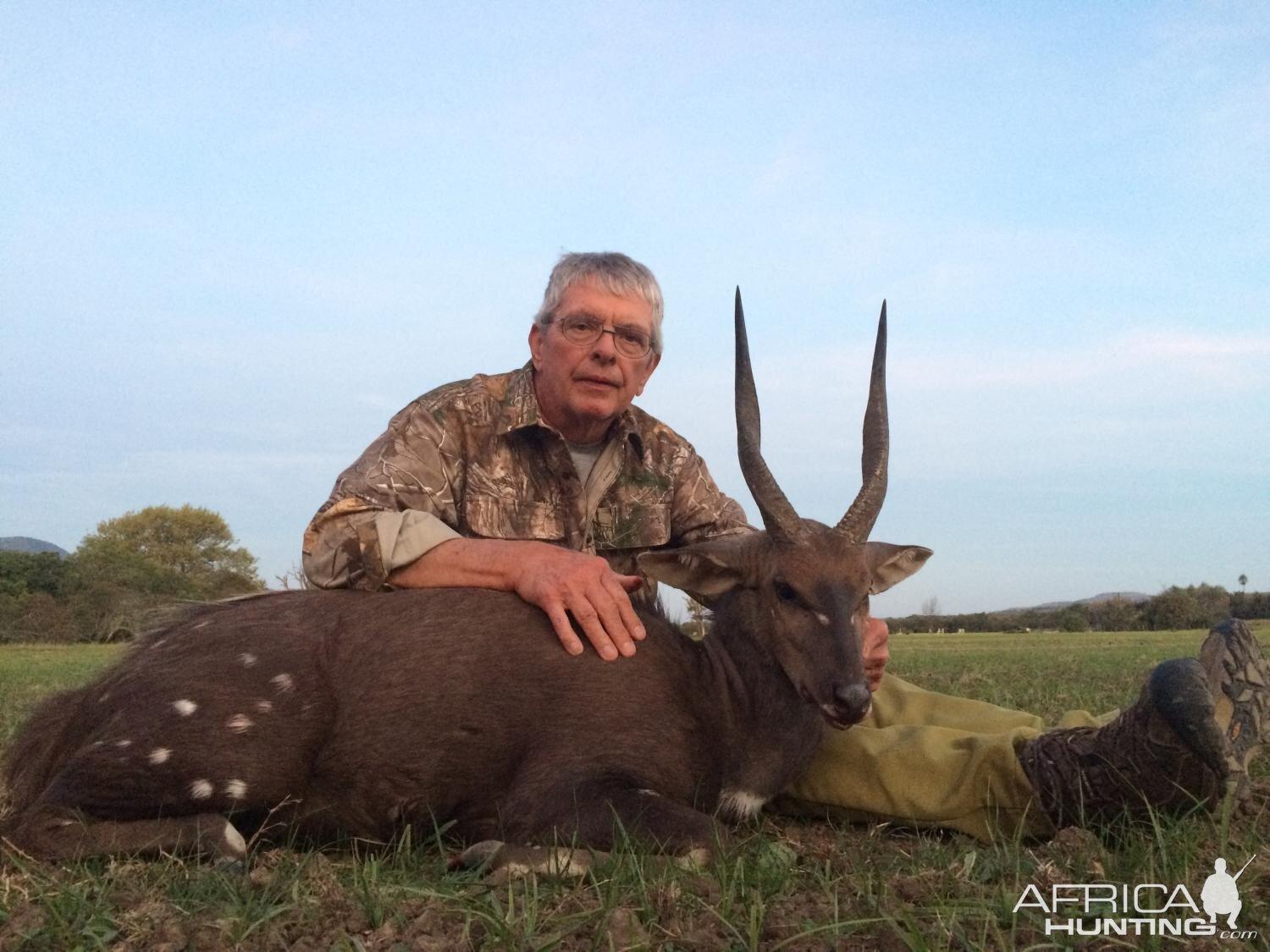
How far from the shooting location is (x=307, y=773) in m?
4.05

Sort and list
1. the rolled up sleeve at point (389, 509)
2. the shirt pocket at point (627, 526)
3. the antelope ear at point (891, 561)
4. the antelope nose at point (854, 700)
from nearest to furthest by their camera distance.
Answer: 1. the antelope nose at point (854, 700)
2. the rolled up sleeve at point (389, 509)
3. the antelope ear at point (891, 561)
4. the shirt pocket at point (627, 526)

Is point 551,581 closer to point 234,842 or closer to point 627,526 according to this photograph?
point 234,842

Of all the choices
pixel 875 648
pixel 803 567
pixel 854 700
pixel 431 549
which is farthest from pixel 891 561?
pixel 431 549

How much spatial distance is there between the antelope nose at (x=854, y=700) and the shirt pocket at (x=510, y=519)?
7.10 ft

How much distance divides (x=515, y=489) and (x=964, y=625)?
51.7 meters

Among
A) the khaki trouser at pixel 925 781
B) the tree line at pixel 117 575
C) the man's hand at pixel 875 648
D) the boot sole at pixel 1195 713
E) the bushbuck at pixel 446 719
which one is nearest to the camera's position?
the boot sole at pixel 1195 713

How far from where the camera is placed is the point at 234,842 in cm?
372

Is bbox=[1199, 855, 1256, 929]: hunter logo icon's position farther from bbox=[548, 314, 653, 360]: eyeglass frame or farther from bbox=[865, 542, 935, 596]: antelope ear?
bbox=[548, 314, 653, 360]: eyeglass frame

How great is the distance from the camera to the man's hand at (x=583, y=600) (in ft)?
14.0

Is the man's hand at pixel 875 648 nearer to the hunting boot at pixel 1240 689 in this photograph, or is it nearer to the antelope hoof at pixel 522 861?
the hunting boot at pixel 1240 689

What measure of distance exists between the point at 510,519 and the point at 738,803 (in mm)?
2035

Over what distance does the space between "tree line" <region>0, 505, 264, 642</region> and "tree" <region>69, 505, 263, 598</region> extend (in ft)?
0.15

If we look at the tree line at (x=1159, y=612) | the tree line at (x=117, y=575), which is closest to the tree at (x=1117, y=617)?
the tree line at (x=1159, y=612)

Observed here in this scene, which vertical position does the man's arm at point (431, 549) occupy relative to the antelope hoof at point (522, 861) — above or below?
above
